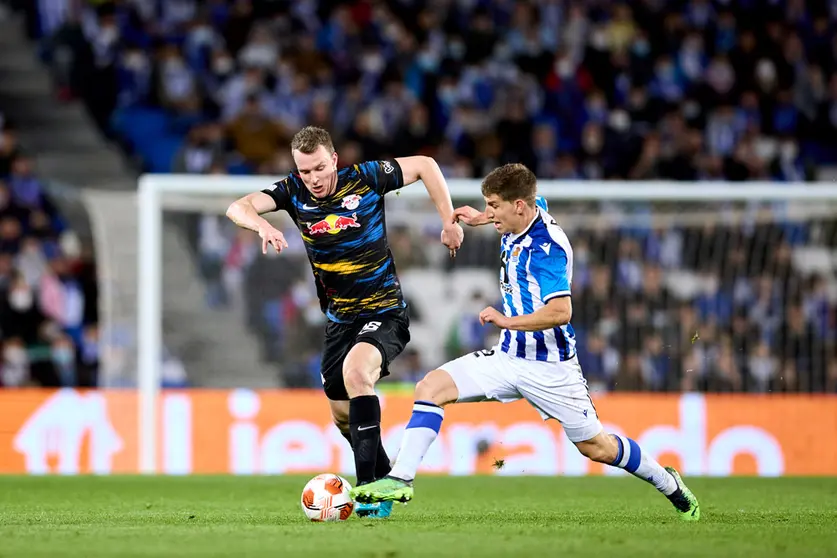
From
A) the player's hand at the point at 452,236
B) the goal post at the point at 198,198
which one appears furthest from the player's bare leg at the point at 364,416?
the goal post at the point at 198,198

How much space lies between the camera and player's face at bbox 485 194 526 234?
7.61 metres

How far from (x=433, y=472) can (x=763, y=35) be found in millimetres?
10533

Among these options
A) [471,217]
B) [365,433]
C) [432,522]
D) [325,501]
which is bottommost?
[432,522]

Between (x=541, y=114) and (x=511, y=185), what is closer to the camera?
(x=511, y=185)

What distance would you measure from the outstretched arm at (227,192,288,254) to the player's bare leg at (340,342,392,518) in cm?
78

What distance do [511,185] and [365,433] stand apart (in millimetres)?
1556

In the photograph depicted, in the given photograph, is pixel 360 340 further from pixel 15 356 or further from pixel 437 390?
pixel 15 356

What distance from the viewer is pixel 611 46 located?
20.7m

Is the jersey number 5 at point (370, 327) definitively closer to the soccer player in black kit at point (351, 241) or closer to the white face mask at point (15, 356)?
the soccer player in black kit at point (351, 241)

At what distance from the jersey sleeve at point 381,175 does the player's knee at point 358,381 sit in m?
1.18

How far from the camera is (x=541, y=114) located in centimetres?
1973

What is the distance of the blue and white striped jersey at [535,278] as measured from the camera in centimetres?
760

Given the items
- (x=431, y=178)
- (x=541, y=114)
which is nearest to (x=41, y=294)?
(x=541, y=114)

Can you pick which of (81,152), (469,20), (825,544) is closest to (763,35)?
(469,20)
